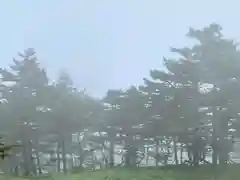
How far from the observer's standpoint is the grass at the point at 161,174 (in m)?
6.66

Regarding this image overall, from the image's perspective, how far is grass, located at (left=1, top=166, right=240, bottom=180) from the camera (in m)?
6.66

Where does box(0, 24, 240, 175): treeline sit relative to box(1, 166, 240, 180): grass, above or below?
above

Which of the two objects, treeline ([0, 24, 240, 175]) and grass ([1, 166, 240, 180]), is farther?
treeline ([0, 24, 240, 175])

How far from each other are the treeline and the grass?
0.39 m

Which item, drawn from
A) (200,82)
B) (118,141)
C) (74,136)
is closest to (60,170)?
(74,136)

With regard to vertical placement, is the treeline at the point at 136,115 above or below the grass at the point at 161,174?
above

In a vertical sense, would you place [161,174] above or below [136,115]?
below

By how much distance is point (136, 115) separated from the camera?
812cm

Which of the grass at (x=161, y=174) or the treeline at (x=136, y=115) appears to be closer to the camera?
the grass at (x=161, y=174)

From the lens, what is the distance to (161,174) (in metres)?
7.09

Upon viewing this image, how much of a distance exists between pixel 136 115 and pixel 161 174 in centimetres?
146

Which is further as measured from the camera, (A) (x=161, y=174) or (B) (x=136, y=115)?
(B) (x=136, y=115)

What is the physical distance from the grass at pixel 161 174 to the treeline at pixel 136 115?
0.39 metres

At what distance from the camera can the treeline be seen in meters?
7.54
